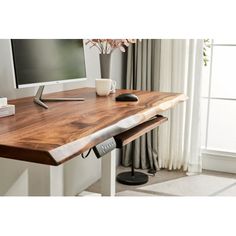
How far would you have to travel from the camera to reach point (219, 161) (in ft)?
10.2

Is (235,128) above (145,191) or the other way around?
above

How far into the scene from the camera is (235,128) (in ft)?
10.3

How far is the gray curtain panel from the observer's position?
118 inches

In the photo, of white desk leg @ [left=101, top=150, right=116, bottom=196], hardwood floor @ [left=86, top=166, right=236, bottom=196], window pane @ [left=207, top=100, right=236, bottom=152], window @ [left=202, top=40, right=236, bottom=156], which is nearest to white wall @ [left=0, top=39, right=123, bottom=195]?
hardwood floor @ [left=86, top=166, right=236, bottom=196]

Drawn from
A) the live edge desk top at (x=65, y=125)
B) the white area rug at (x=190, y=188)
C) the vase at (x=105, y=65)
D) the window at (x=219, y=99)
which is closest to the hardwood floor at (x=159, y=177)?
the white area rug at (x=190, y=188)

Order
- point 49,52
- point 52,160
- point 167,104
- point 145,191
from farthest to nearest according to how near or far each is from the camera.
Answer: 1. point 145,191
2. point 167,104
3. point 49,52
4. point 52,160

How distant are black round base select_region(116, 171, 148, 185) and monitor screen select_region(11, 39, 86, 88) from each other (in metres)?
1.12

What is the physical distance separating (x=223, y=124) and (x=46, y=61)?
6.62ft
